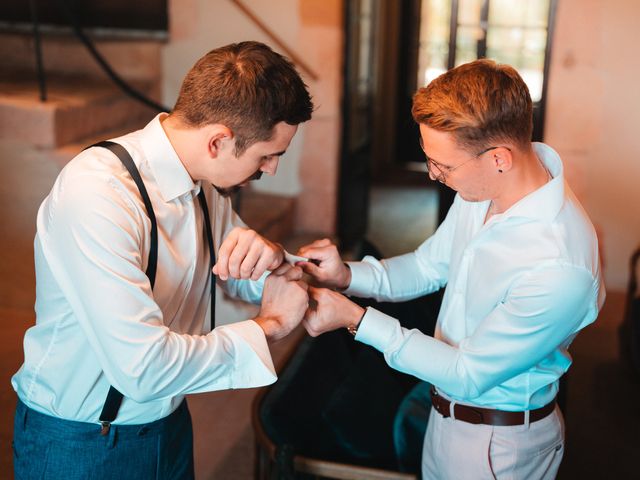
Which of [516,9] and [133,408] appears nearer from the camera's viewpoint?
[133,408]

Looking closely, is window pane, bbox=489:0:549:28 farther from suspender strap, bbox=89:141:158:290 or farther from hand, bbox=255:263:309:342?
suspender strap, bbox=89:141:158:290

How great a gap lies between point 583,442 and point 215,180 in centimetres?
269

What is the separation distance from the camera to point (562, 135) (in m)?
5.42

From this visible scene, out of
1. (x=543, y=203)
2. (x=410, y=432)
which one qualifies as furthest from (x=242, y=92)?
(x=410, y=432)

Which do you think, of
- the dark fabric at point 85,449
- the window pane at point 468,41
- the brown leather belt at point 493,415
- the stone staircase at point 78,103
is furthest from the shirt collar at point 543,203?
the window pane at point 468,41

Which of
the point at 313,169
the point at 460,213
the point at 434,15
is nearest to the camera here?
the point at 460,213

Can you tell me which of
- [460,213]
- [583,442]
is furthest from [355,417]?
[583,442]

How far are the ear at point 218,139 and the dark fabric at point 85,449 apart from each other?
627 mm

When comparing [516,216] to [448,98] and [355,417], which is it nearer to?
[448,98]

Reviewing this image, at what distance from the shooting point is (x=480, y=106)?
5.63ft

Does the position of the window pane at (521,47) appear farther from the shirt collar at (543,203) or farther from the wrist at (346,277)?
the shirt collar at (543,203)

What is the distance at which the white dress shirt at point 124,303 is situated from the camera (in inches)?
59.3

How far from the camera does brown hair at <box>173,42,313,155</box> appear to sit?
166 centimetres

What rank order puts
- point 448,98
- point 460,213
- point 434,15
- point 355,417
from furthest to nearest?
point 434,15 < point 355,417 < point 460,213 < point 448,98
